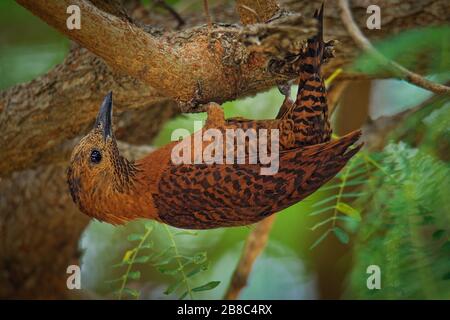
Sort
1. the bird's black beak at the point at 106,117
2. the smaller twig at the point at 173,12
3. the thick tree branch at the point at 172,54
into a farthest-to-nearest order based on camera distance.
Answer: the smaller twig at the point at 173,12 < the bird's black beak at the point at 106,117 < the thick tree branch at the point at 172,54

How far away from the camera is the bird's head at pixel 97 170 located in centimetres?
360

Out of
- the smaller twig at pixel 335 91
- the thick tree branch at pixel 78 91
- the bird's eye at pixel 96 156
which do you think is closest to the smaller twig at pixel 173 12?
the thick tree branch at pixel 78 91

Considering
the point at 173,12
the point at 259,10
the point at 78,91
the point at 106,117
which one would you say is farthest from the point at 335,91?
the point at 106,117

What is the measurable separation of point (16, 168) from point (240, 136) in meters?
1.90

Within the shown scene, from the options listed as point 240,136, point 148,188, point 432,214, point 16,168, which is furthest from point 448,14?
point 16,168

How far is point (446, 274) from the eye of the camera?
332cm

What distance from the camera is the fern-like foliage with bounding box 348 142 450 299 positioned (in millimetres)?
3426

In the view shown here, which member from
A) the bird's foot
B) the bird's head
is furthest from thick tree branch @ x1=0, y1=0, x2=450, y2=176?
the bird's foot

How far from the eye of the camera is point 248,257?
15.4 feet

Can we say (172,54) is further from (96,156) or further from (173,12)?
(173,12)

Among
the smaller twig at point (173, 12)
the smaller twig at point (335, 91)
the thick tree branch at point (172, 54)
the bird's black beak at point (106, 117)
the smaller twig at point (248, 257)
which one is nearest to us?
the thick tree branch at point (172, 54)

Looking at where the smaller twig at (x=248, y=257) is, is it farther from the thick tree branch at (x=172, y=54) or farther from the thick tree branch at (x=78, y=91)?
the thick tree branch at (x=172, y=54)

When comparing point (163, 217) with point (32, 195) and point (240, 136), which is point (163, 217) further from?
point (32, 195)
